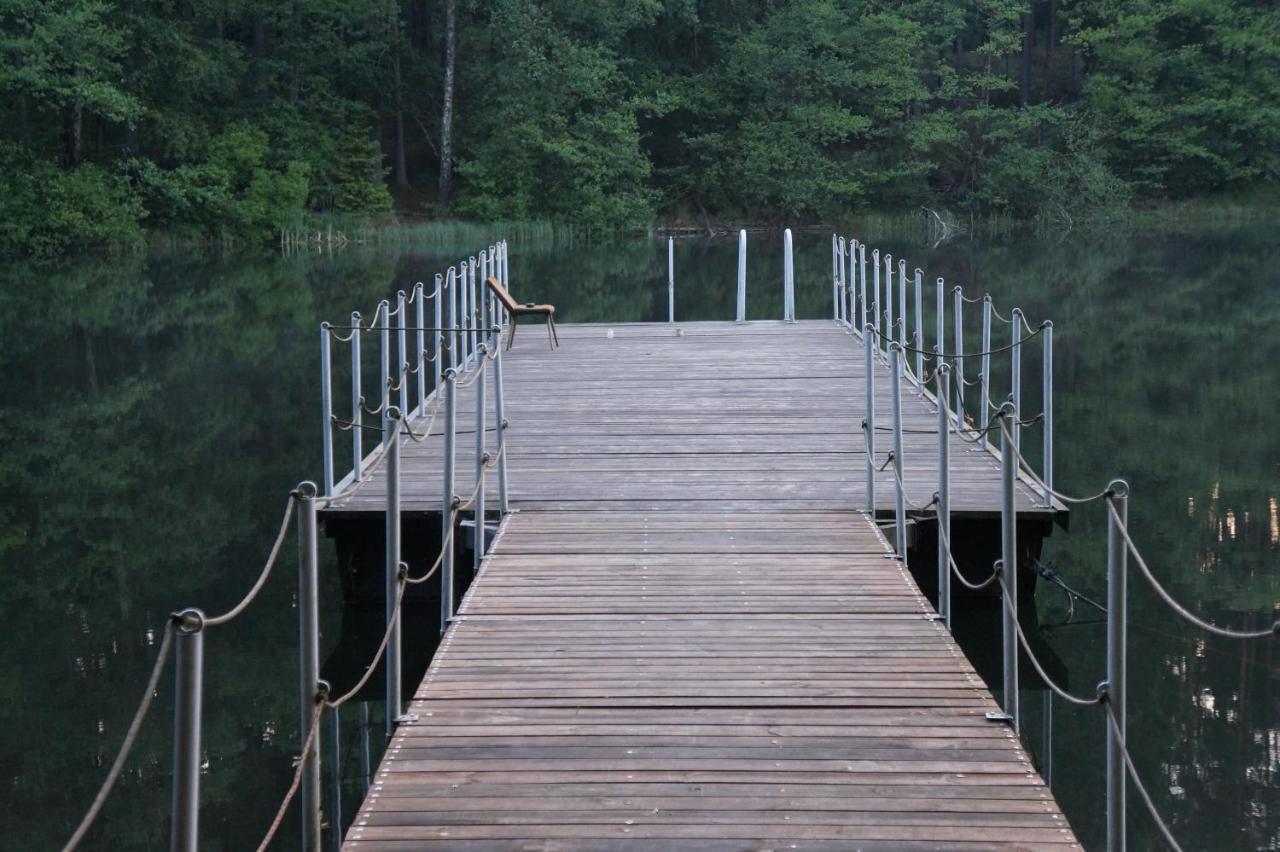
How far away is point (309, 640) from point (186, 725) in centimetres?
117

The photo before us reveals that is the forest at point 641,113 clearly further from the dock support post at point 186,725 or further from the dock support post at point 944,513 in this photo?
the dock support post at point 186,725

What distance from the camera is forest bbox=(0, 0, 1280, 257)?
37531 mm

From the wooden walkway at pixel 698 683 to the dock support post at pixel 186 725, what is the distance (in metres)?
0.99

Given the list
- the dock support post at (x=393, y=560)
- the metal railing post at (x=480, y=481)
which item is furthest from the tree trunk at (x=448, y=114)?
the dock support post at (x=393, y=560)

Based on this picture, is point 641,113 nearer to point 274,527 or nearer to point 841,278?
point 841,278

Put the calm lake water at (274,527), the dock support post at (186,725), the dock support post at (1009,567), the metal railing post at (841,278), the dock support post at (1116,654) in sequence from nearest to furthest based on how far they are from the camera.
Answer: the dock support post at (186,725)
the dock support post at (1116,654)
the dock support post at (1009,567)
the calm lake water at (274,527)
the metal railing post at (841,278)

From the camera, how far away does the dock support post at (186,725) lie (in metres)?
3.18

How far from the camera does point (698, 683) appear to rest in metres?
5.52

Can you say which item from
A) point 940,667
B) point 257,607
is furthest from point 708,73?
point 940,667

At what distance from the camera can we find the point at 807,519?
7.98 metres

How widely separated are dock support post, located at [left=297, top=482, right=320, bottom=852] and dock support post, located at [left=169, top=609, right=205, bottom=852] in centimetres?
93

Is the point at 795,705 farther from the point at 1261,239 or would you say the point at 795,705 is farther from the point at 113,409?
the point at 1261,239

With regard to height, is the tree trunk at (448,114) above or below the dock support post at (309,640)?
above

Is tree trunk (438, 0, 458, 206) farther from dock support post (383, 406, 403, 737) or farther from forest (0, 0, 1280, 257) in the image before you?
dock support post (383, 406, 403, 737)
